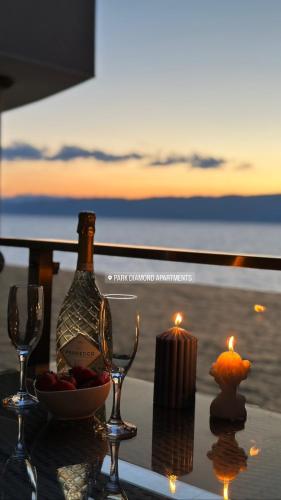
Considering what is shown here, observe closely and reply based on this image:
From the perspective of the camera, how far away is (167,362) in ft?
3.12

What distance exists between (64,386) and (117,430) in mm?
108

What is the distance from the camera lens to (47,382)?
0.86 m

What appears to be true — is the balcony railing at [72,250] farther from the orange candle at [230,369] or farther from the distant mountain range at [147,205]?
the distant mountain range at [147,205]

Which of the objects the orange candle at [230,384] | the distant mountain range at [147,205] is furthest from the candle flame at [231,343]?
the distant mountain range at [147,205]

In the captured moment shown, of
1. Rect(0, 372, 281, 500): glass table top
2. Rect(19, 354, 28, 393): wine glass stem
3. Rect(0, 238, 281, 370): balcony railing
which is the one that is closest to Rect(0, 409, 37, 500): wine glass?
Rect(0, 372, 281, 500): glass table top

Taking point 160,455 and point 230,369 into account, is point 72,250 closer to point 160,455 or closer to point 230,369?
point 230,369

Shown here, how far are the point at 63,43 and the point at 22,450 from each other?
9.10 ft

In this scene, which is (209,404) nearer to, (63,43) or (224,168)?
(63,43)

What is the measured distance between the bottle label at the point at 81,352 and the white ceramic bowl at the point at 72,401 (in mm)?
142

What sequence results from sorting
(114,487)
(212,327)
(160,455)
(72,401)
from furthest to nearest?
(212,327)
(72,401)
(160,455)
(114,487)

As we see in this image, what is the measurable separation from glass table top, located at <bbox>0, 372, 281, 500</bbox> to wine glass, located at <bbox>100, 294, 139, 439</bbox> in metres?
0.03

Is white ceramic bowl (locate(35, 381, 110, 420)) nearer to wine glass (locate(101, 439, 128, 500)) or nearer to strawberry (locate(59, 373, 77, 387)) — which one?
strawberry (locate(59, 373, 77, 387))

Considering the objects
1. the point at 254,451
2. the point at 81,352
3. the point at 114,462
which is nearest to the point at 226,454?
the point at 254,451

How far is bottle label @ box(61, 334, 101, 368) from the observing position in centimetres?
100
